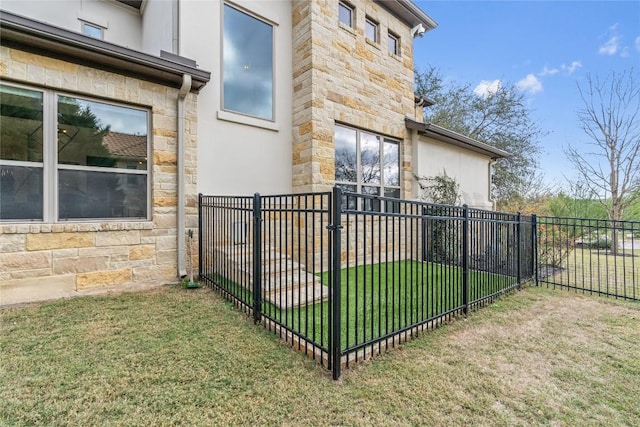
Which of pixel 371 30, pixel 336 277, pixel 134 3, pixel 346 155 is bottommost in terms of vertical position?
pixel 336 277

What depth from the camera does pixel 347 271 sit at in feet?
9.16

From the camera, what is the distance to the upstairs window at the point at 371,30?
7.70 metres

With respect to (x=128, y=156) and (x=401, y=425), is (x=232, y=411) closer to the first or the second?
(x=401, y=425)

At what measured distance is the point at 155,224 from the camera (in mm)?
4848

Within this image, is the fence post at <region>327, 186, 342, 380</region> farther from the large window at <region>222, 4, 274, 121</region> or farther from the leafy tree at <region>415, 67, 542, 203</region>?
the leafy tree at <region>415, 67, 542, 203</region>

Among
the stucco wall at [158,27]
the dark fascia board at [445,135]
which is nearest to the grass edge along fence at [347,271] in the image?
the dark fascia board at [445,135]

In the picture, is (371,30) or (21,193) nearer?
(21,193)

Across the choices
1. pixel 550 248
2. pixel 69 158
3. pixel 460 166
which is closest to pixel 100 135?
pixel 69 158

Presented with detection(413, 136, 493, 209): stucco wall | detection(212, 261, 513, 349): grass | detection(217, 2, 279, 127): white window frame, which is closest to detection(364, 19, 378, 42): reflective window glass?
detection(217, 2, 279, 127): white window frame

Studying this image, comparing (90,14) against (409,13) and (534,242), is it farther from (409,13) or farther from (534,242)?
(534,242)

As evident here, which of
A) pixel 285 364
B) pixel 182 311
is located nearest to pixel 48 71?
pixel 182 311

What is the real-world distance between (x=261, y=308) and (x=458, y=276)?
9.52 feet

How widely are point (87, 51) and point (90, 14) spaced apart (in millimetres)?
5153

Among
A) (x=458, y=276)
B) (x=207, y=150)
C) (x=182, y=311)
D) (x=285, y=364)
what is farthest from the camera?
A: (x=207, y=150)
